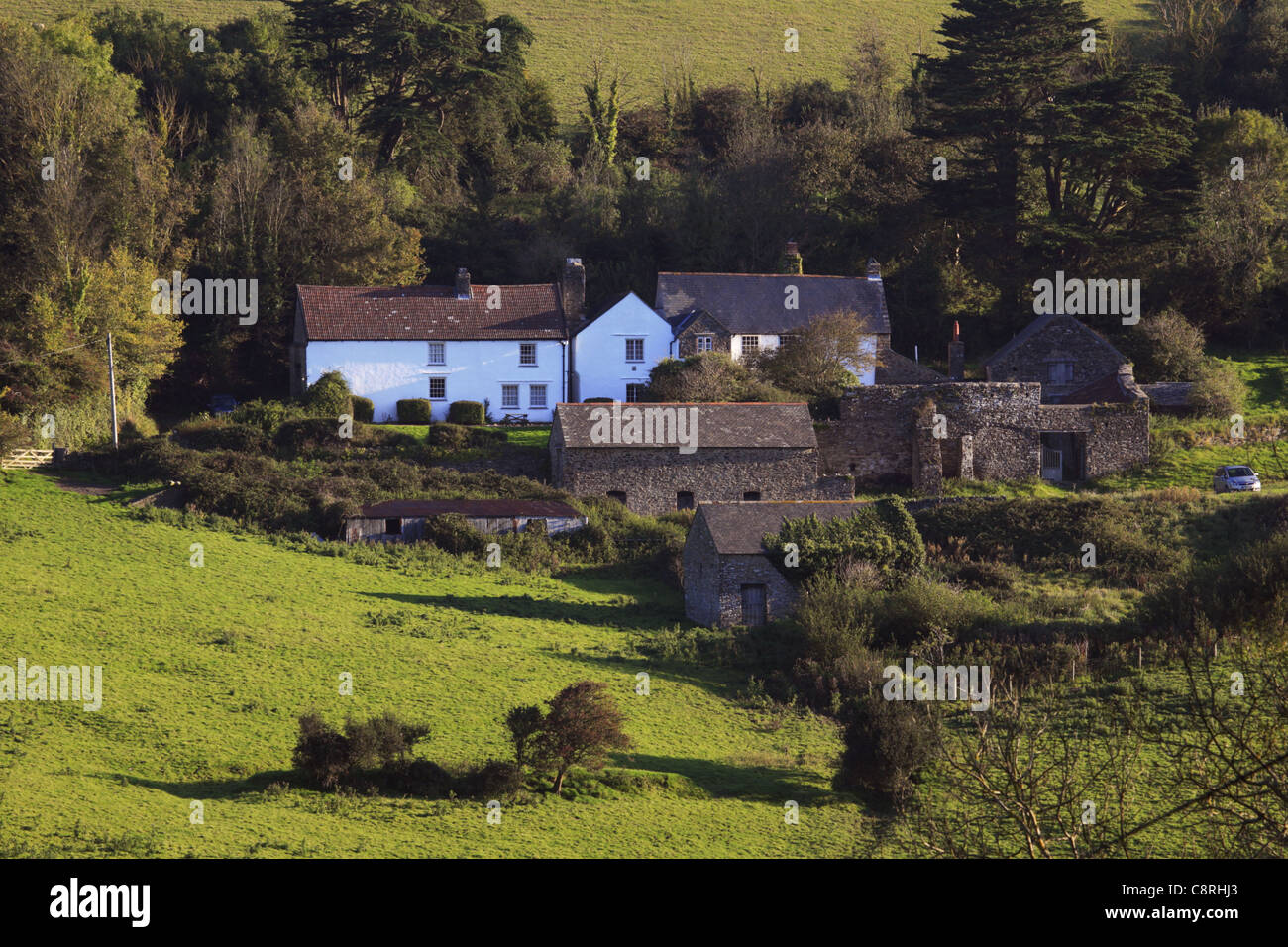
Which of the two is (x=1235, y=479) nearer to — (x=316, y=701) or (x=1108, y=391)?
(x=1108, y=391)

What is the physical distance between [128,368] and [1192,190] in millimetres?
42834

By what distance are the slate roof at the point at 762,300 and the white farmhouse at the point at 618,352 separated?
150cm

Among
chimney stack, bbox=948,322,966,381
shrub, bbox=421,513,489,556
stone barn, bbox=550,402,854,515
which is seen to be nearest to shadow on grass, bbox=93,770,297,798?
shrub, bbox=421,513,489,556

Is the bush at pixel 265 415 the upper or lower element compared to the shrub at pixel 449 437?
upper

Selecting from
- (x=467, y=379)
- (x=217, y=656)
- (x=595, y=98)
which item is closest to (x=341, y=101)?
(x=595, y=98)

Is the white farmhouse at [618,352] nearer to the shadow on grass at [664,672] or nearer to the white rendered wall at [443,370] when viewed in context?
the white rendered wall at [443,370]

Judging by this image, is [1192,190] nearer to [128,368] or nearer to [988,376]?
[988,376]

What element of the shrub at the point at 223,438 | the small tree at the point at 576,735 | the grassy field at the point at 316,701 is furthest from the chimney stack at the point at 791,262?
the small tree at the point at 576,735

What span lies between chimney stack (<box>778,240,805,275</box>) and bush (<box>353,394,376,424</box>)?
1968 centimetres

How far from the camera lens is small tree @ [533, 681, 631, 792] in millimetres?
21578

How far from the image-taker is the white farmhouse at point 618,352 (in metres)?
54.4

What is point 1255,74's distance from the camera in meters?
75.2

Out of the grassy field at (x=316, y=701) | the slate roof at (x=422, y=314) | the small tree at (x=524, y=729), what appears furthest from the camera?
the slate roof at (x=422, y=314)

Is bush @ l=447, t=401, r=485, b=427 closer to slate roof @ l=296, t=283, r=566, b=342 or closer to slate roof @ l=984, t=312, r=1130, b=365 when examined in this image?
slate roof @ l=296, t=283, r=566, b=342
